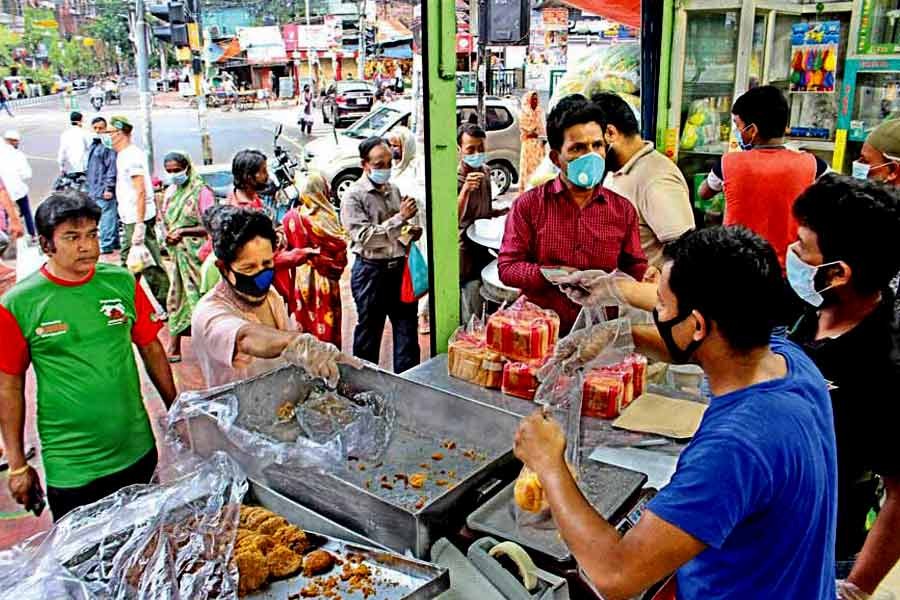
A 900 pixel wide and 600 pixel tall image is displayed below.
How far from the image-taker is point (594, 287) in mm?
2244

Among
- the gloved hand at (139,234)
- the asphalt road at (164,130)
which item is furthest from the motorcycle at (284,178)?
the gloved hand at (139,234)

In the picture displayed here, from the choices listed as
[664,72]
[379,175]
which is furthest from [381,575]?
[664,72]

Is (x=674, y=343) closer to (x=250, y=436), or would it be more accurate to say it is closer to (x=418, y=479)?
(x=418, y=479)

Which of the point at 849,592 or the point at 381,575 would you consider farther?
the point at 849,592

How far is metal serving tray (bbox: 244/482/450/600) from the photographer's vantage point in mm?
1394

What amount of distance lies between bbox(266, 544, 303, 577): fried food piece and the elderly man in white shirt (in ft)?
Answer: 16.0

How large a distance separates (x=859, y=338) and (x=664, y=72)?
12.0 ft

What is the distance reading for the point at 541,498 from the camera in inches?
61.8

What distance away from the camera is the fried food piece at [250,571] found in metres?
1.42

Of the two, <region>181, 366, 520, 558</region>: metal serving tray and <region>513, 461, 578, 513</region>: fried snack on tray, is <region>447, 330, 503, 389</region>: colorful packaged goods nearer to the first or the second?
<region>181, 366, 520, 558</region>: metal serving tray

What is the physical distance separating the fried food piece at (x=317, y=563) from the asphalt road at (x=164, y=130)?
3766 millimetres

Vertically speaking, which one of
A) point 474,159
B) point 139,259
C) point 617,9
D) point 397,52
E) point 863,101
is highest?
point 617,9

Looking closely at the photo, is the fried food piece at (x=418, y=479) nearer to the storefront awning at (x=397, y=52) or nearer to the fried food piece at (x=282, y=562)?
the fried food piece at (x=282, y=562)

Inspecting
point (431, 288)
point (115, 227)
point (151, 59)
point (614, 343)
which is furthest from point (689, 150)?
point (115, 227)
